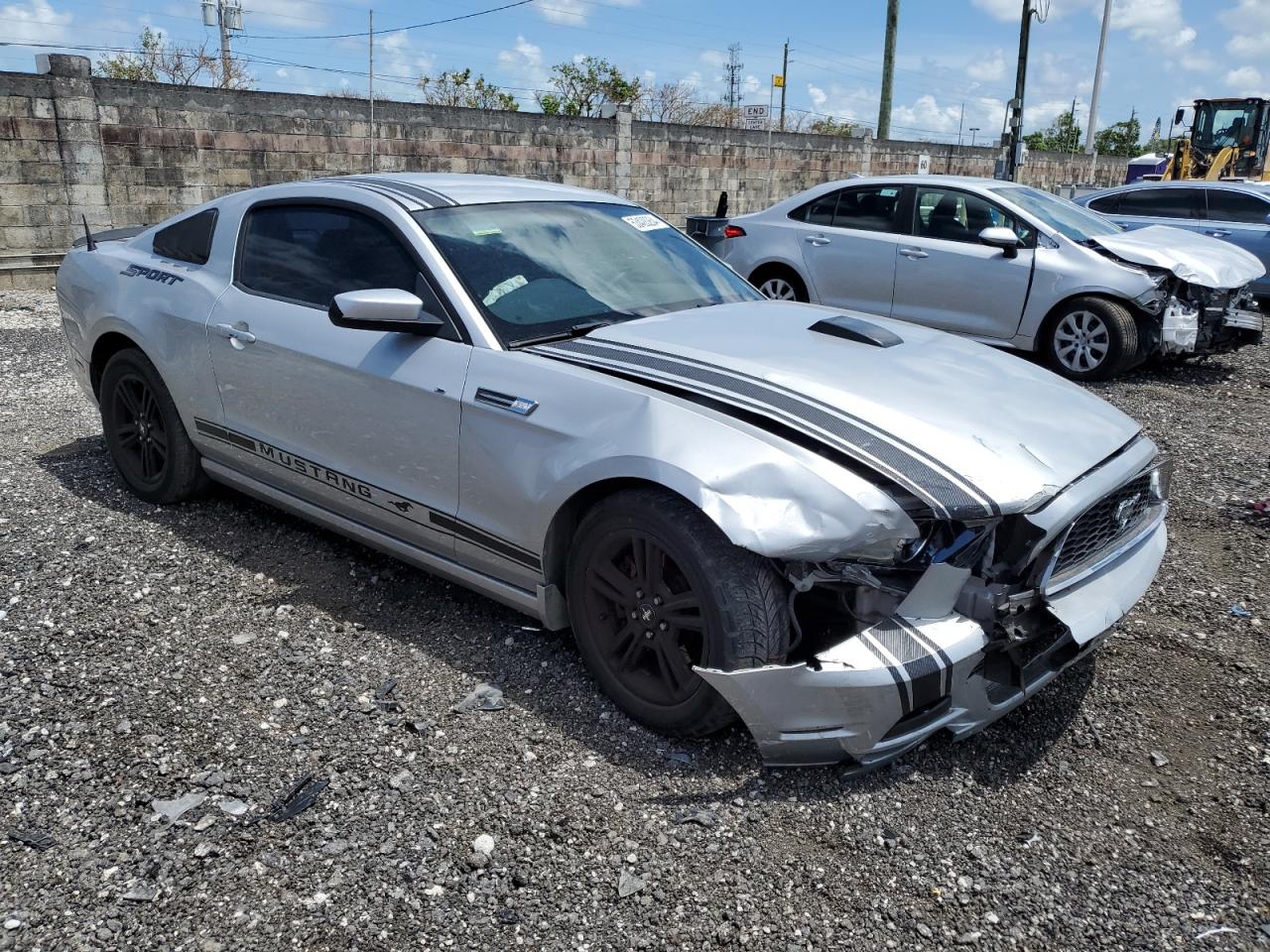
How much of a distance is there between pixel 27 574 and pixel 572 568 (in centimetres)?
252

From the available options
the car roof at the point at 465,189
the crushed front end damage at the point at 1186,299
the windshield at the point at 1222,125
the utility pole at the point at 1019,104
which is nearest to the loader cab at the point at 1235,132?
the windshield at the point at 1222,125

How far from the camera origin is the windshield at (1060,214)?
8297 millimetres

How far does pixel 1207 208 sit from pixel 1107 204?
1131 millimetres

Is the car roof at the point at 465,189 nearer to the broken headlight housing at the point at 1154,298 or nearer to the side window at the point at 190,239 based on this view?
the side window at the point at 190,239

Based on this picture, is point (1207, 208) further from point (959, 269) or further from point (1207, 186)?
point (959, 269)

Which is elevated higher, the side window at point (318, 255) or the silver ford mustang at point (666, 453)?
the side window at point (318, 255)

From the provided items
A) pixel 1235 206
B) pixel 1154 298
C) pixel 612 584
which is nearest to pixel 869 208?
pixel 1154 298

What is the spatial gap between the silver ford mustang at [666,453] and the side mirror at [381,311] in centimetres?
1

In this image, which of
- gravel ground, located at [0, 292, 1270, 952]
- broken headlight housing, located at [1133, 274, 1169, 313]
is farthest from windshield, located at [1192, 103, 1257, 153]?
gravel ground, located at [0, 292, 1270, 952]

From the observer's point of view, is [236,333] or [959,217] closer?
[236,333]

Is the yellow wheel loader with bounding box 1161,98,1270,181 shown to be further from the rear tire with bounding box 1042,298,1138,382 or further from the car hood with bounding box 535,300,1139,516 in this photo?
the car hood with bounding box 535,300,1139,516

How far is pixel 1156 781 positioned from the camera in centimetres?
296

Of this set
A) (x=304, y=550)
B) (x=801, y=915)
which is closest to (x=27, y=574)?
(x=304, y=550)

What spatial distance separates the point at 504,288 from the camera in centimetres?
361
